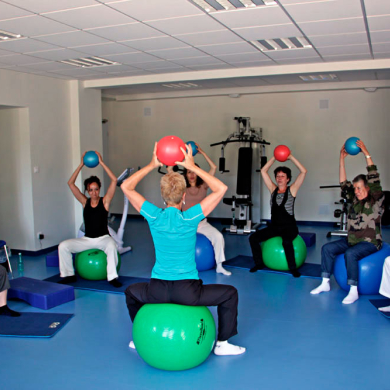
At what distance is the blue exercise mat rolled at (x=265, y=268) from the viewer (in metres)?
4.54

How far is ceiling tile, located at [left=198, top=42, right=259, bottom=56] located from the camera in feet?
13.6

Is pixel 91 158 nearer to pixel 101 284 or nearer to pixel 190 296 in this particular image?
pixel 101 284

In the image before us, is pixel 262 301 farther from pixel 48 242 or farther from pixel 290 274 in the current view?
pixel 48 242

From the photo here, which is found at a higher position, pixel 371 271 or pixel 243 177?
pixel 243 177

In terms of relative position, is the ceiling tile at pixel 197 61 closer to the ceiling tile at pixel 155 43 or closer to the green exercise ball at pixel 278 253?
the ceiling tile at pixel 155 43

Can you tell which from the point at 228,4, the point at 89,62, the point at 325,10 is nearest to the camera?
the point at 228,4

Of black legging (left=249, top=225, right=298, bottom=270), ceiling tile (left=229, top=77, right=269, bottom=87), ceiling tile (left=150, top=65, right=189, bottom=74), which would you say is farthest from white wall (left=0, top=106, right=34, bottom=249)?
ceiling tile (left=229, top=77, right=269, bottom=87)

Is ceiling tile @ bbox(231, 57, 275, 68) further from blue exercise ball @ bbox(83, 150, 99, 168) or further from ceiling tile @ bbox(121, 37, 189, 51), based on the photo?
blue exercise ball @ bbox(83, 150, 99, 168)

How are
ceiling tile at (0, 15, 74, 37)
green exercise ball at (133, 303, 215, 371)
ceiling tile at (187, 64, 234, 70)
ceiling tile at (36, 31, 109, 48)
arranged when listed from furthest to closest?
ceiling tile at (187, 64, 234, 70) < ceiling tile at (36, 31, 109, 48) < ceiling tile at (0, 15, 74, 37) < green exercise ball at (133, 303, 215, 371)

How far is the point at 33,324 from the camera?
3.27 m

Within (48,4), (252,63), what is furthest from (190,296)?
(252,63)

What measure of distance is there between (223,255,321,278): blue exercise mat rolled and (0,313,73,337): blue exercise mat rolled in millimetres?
2060

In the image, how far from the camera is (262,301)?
3771 millimetres

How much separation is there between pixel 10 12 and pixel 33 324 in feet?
7.18
